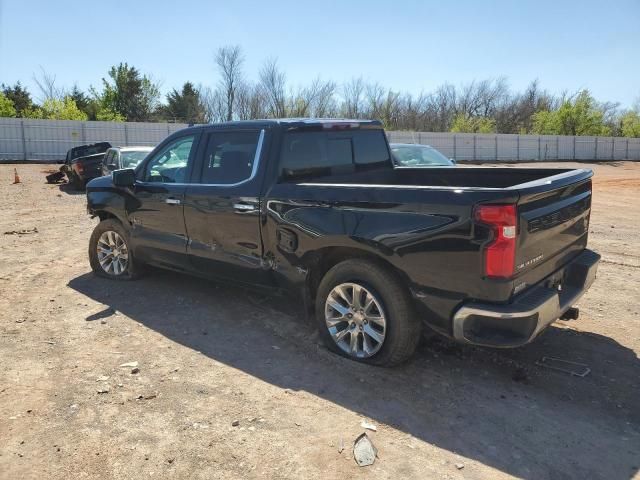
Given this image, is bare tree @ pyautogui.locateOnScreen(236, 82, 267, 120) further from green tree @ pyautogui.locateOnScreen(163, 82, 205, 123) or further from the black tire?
the black tire

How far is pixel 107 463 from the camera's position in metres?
2.95

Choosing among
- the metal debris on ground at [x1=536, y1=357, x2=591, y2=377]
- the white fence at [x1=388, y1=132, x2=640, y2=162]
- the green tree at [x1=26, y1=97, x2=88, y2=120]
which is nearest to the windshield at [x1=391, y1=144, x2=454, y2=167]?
the metal debris on ground at [x1=536, y1=357, x2=591, y2=377]

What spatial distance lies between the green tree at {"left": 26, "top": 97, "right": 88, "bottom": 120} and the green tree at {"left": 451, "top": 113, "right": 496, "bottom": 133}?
4073 cm

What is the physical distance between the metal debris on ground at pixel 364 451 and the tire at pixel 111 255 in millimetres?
4049

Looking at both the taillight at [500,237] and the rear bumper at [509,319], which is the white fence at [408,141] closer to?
the rear bumper at [509,319]

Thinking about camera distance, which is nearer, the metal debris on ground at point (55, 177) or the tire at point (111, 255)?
the tire at point (111, 255)

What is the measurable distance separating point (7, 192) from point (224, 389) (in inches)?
670

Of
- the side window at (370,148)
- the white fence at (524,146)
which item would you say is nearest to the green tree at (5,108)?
the white fence at (524,146)

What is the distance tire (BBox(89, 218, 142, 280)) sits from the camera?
6.27 m

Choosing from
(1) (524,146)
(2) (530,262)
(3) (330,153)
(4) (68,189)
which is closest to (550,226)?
(2) (530,262)

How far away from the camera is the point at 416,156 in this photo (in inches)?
443

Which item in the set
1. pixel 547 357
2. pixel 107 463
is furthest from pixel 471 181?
pixel 107 463

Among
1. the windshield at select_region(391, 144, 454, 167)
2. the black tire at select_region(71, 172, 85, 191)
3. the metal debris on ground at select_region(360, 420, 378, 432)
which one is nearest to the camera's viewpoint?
the metal debris on ground at select_region(360, 420, 378, 432)

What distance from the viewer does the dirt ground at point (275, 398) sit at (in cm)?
294
